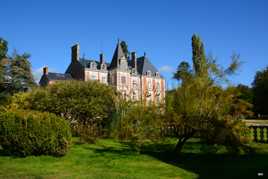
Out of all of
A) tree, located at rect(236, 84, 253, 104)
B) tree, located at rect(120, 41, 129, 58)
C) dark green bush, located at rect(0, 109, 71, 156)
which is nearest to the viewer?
dark green bush, located at rect(0, 109, 71, 156)

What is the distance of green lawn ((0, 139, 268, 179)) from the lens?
8.12 meters

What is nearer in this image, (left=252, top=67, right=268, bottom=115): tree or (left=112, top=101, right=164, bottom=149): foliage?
(left=112, top=101, right=164, bottom=149): foliage

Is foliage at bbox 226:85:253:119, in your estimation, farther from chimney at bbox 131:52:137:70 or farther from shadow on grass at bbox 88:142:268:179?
chimney at bbox 131:52:137:70

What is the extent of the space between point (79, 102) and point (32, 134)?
32.1ft

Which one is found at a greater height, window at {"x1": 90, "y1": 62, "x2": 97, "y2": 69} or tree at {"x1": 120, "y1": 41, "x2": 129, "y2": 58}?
tree at {"x1": 120, "y1": 41, "x2": 129, "y2": 58}

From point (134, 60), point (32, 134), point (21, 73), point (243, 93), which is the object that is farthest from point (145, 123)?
point (134, 60)

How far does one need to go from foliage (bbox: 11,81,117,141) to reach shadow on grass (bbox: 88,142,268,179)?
7394mm

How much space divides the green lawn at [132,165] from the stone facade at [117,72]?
4183 centimetres

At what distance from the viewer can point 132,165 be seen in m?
9.55

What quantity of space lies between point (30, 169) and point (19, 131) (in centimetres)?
198

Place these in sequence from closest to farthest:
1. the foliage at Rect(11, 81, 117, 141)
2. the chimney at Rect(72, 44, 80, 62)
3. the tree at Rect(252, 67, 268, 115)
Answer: the foliage at Rect(11, 81, 117, 141) < the tree at Rect(252, 67, 268, 115) < the chimney at Rect(72, 44, 80, 62)

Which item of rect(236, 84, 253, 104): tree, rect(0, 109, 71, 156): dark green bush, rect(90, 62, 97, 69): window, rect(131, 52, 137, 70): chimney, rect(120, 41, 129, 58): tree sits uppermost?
rect(120, 41, 129, 58): tree

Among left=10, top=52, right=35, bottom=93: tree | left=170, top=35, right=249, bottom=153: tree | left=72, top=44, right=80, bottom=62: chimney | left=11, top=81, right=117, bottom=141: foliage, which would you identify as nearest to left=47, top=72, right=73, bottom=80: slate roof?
left=72, top=44, right=80, bottom=62: chimney

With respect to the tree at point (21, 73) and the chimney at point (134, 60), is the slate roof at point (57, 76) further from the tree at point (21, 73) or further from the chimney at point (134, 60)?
the tree at point (21, 73)
